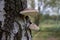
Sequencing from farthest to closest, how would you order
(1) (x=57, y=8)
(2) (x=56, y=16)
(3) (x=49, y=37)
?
(2) (x=56, y=16) → (1) (x=57, y=8) → (3) (x=49, y=37)

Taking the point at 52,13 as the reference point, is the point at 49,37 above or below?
below

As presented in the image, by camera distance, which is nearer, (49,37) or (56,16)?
(49,37)

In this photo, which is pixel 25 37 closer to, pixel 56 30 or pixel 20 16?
pixel 20 16

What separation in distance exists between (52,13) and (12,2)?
244 inches

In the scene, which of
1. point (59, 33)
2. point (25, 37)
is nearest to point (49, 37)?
point (59, 33)

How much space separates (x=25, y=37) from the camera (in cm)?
72

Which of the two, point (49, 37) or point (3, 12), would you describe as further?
point (49, 37)

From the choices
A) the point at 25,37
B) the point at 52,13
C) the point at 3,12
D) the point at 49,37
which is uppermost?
the point at 3,12

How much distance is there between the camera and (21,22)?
2.29 feet

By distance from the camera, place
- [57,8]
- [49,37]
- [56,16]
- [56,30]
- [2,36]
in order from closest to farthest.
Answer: [2,36]
[49,37]
[56,30]
[57,8]
[56,16]

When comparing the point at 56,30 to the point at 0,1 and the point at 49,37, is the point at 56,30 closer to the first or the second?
the point at 49,37

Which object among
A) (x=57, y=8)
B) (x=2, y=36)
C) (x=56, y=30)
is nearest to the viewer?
(x=2, y=36)

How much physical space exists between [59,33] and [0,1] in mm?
5409

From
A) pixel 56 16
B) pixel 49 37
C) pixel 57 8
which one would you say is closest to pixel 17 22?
pixel 49 37
